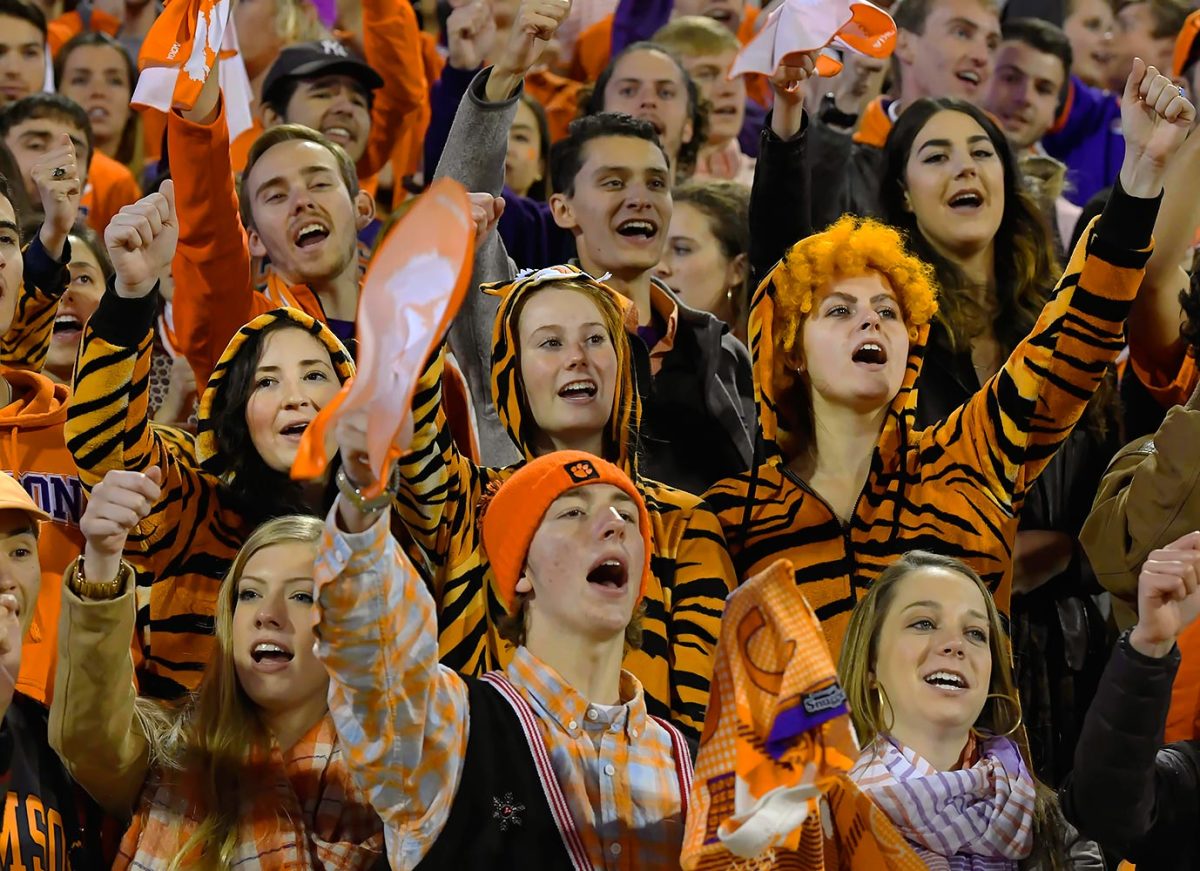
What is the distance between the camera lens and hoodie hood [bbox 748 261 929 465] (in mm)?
4609

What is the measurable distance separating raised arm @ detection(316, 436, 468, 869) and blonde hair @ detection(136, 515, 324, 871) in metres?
0.51

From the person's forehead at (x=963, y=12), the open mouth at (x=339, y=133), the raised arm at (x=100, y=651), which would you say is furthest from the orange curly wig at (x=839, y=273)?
the person's forehead at (x=963, y=12)

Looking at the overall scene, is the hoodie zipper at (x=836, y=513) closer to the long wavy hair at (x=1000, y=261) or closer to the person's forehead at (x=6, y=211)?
the long wavy hair at (x=1000, y=261)

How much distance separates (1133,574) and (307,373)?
179cm

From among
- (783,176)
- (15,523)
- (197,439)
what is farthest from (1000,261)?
(15,523)

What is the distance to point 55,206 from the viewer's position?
16.6 ft

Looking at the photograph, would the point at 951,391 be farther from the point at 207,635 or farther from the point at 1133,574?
the point at 207,635

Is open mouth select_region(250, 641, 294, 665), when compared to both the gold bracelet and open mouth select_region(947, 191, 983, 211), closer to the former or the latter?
the gold bracelet

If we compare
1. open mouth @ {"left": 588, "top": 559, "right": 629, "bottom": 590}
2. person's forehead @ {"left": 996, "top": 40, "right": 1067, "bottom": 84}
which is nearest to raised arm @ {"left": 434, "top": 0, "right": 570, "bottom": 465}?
open mouth @ {"left": 588, "top": 559, "right": 629, "bottom": 590}

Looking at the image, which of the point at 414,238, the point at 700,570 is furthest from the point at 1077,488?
the point at 414,238

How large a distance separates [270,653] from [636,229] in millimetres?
1974

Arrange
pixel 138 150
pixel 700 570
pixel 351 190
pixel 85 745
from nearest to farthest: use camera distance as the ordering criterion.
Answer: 1. pixel 85 745
2. pixel 700 570
3. pixel 351 190
4. pixel 138 150

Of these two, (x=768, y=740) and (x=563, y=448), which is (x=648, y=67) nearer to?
(x=563, y=448)

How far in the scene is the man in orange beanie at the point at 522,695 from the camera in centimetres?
308
